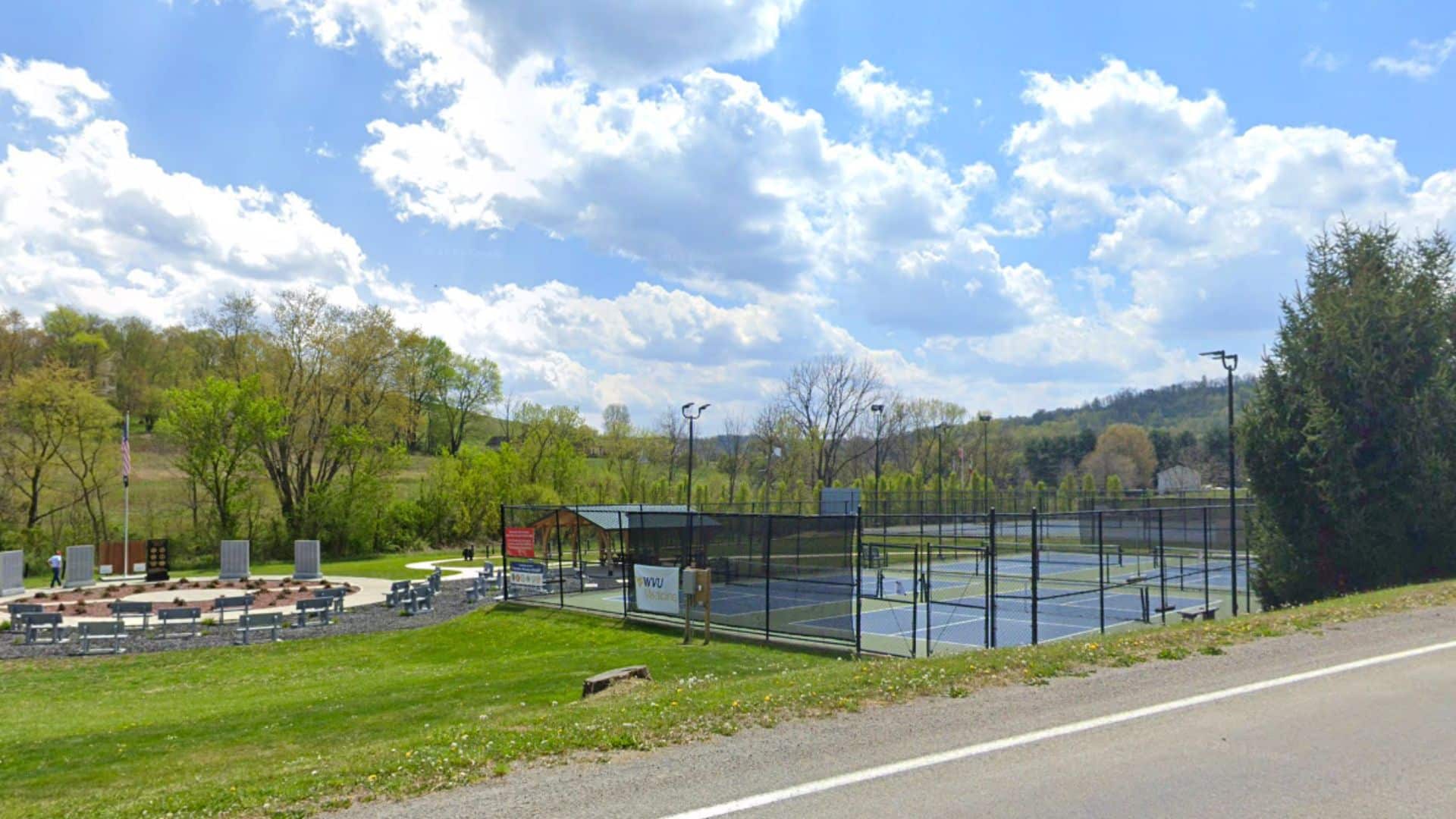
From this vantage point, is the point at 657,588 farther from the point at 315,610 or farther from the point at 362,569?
the point at 362,569

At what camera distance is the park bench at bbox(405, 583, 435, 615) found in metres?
27.0

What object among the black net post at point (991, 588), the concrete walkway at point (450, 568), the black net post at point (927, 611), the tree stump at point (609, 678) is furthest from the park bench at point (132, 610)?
the black net post at point (991, 588)

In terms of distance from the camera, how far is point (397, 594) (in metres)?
28.1

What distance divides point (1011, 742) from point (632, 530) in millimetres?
18109

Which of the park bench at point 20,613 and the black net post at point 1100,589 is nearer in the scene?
the black net post at point 1100,589

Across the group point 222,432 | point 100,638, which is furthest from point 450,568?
point 100,638

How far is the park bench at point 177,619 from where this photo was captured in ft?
75.5

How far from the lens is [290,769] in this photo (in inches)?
295

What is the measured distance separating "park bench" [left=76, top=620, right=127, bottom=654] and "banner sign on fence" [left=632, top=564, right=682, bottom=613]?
37.7ft

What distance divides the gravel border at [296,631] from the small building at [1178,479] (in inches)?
2824

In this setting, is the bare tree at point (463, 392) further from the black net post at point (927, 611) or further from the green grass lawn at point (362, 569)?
the black net post at point (927, 611)

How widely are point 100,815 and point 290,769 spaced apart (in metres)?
1.34

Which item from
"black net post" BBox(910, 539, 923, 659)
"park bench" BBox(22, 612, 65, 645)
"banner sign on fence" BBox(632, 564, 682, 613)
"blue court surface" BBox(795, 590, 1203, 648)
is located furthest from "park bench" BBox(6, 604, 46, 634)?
"black net post" BBox(910, 539, 923, 659)

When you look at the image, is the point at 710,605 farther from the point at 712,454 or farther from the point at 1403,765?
the point at 712,454
